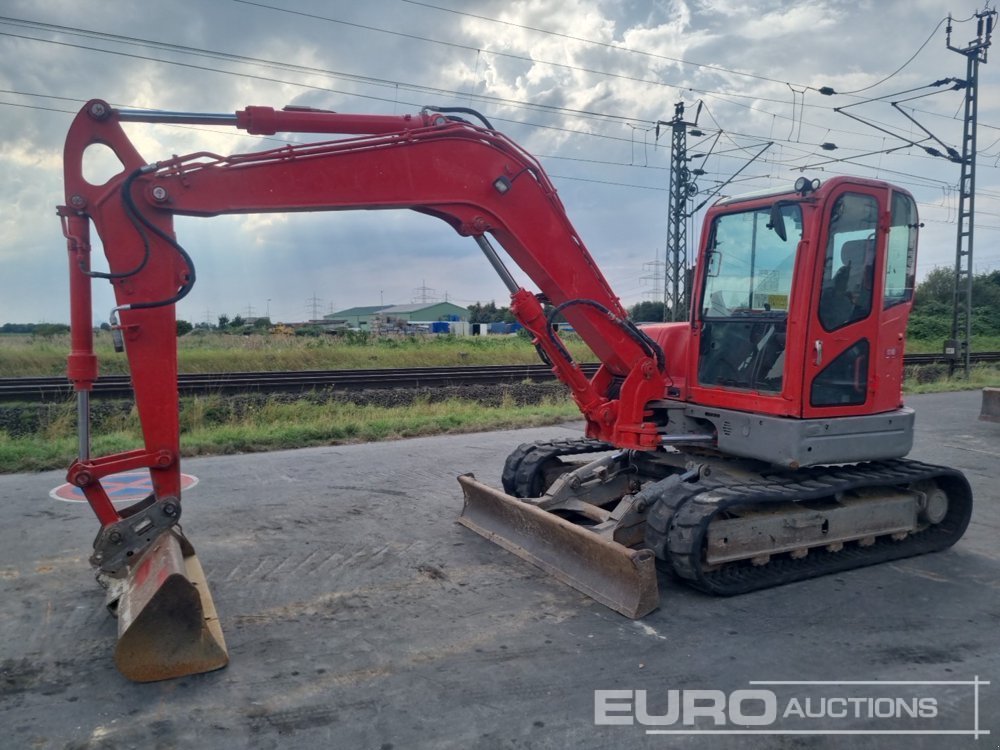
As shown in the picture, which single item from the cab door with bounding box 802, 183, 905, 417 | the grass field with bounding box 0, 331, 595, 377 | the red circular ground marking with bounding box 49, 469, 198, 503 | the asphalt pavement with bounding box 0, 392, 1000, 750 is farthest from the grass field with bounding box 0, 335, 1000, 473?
the cab door with bounding box 802, 183, 905, 417

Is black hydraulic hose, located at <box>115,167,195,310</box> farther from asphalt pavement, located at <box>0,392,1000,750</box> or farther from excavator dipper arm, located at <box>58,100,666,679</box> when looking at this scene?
asphalt pavement, located at <box>0,392,1000,750</box>

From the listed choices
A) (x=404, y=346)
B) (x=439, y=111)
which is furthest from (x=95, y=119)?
(x=404, y=346)

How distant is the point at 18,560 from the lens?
5832 mm

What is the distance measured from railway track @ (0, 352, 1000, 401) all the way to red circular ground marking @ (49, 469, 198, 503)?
687 cm

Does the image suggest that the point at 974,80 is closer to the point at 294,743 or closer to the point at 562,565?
the point at 562,565

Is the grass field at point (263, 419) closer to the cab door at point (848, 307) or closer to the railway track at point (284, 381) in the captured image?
the railway track at point (284, 381)

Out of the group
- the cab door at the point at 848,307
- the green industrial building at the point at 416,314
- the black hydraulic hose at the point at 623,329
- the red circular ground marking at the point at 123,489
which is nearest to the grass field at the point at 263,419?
the red circular ground marking at the point at 123,489

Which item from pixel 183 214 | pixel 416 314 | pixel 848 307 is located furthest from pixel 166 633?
pixel 416 314

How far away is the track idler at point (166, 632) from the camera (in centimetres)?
404

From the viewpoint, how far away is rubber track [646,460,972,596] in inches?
204

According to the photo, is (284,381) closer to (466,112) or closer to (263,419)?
(263,419)

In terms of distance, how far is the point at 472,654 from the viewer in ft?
14.4

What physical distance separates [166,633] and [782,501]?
13.7 feet

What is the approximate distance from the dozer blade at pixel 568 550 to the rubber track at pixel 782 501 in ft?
1.07
